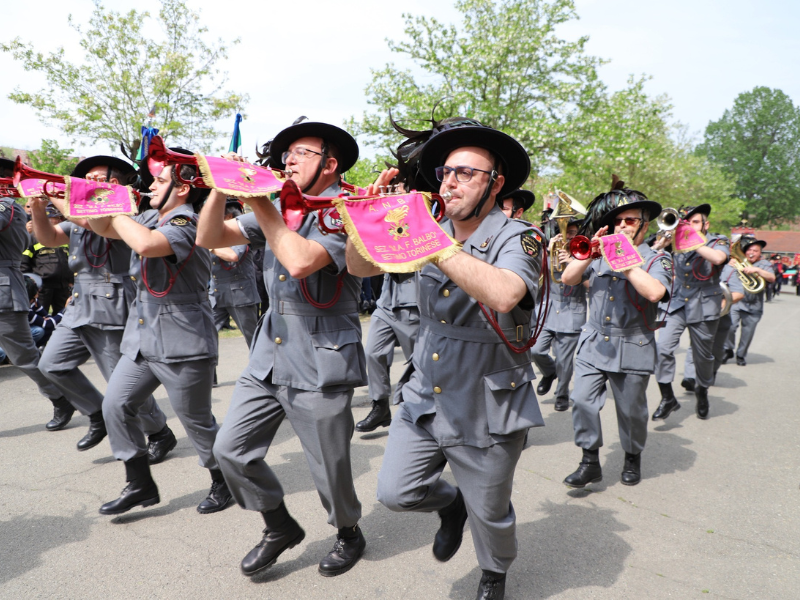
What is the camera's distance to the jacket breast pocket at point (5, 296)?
567cm

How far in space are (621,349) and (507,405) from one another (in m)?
2.29

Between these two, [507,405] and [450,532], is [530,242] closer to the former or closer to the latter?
[507,405]

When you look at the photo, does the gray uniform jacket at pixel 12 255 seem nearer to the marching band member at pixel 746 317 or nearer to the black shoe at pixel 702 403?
the black shoe at pixel 702 403

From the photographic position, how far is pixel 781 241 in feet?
216

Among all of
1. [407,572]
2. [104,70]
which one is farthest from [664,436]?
[104,70]

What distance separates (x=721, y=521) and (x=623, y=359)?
1247 millimetres

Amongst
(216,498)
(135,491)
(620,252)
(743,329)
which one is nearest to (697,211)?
(620,252)

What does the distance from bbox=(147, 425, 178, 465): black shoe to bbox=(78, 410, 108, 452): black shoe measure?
522mm

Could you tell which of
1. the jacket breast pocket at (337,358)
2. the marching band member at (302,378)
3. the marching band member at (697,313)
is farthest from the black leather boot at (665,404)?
the jacket breast pocket at (337,358)

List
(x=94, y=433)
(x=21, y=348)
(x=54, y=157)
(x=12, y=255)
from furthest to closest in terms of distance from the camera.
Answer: (x=54, y=157) → (x=12, y=255) → (x=21, y=348) → (x=94, y=433)

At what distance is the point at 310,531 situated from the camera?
3838 mm

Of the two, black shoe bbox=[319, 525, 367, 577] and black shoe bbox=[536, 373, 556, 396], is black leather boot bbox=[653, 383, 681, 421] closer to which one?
black shoe bbox=[536, 373, 556, 396]

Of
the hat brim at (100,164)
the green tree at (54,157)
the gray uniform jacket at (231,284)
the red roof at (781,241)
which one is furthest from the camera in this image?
the red roof at (781,241)

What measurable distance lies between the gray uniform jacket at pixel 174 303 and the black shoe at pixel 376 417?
213 cm
